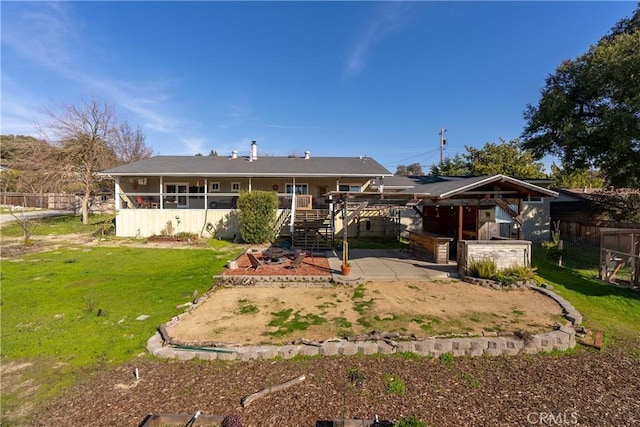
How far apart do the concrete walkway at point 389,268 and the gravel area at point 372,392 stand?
14.5 feet

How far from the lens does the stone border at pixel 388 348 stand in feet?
15.3

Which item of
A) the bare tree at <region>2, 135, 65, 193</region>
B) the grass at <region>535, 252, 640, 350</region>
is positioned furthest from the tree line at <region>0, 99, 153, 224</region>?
the grass at <region>535, 252, 640, 350</region>

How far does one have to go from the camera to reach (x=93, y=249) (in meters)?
13.0

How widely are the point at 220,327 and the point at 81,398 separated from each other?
235cm

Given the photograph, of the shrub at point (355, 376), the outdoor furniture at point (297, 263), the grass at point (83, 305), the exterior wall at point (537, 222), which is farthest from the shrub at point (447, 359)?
the exterior wall at point (537, 222)

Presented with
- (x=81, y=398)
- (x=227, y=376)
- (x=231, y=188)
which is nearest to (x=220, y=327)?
(x=227, y=376)

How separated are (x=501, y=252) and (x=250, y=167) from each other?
46.3 feet

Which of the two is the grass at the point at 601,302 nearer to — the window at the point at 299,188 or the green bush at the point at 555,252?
the green bush at the point at 555,252

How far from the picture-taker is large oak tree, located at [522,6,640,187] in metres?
10.9

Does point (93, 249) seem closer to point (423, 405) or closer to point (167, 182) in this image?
point (167, 182)

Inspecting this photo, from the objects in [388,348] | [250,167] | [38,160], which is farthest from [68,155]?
[388,348]

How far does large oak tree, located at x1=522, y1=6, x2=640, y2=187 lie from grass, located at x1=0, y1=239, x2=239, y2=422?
16515 mm

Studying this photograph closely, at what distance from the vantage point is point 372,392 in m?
3.82

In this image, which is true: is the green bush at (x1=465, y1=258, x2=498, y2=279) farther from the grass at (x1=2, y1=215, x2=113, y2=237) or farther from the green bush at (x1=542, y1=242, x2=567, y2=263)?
the grass at (x1=2, y1=215, x2=113, y2=237)
